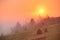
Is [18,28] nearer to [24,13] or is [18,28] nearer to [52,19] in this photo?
[24,13]

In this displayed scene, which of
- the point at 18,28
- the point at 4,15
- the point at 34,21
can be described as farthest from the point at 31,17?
the point at 4,15

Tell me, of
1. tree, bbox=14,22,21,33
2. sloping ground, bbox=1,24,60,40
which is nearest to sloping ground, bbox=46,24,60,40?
sloping ground, bbox=1,24,60,40

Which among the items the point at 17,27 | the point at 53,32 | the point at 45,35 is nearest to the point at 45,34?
the point at 45,35

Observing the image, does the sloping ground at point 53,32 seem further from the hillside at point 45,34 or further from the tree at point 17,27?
the tree at point 17,27

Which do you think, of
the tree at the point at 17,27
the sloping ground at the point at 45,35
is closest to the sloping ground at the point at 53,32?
the sloping ground at the point at 45,35

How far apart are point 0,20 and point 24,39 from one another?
0.40m

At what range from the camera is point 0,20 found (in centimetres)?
171

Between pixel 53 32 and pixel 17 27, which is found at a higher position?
pixel 17 27

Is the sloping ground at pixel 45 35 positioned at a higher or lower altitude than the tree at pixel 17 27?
lower

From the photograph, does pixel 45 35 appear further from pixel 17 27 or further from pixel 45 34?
pixel 17 27

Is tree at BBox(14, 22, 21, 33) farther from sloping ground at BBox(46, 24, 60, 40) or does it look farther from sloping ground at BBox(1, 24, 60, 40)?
sloping ground at BBox(46, 24, 60, 40)

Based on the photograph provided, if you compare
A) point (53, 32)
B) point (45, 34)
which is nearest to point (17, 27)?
point (45, 34)

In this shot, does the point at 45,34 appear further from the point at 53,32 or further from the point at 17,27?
the point at 17,27

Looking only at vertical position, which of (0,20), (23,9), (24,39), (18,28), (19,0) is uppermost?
(19,0)
